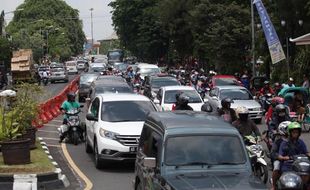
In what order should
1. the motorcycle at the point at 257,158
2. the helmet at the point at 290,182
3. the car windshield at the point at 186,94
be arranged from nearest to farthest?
the helmet at the point at 290,182 → the motorcycle at the point at 257,158 → the car windshield at the point at 186,94

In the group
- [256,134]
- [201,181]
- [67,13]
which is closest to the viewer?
[201,181]

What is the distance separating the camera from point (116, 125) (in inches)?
576

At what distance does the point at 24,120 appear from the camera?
15.7 metres

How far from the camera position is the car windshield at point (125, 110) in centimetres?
1520

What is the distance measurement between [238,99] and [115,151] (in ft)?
39.8

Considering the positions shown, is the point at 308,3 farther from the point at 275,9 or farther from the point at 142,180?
the point at 142,180

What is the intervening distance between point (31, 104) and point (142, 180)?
7.05m

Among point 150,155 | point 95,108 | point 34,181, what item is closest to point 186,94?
point 95,108

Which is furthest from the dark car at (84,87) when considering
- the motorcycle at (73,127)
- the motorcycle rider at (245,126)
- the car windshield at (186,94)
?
the motorcycle rider at (245,126)

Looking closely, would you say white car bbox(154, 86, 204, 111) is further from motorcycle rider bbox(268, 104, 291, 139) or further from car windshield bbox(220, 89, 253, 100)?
motorcycle rider bbox(268, 104, 291, 139)

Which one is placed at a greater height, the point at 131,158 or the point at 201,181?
the point at 201,181

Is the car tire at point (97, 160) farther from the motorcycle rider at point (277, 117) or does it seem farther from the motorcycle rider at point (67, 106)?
the motorcycle rider at point (67, 106)

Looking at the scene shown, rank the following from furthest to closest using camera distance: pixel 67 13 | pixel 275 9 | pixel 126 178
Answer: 1. pixel 67 13
2. pixel 275 9
3. pixel 126 178

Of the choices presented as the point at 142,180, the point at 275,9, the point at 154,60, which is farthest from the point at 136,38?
the point at 142,180
